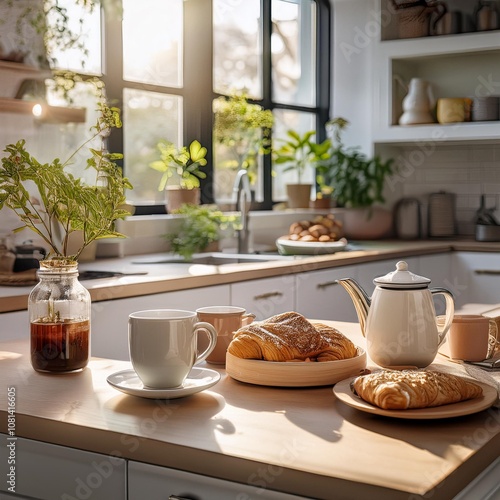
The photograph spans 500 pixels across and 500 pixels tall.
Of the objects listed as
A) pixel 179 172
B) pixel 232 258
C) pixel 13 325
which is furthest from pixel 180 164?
pixel 13 325

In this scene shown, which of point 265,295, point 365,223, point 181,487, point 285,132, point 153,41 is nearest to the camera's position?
point 181,487

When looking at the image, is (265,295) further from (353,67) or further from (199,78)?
(353,67)

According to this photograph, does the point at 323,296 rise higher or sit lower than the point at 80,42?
lower

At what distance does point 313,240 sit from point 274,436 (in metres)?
3.23

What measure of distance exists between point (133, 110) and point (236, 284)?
1.34 meters

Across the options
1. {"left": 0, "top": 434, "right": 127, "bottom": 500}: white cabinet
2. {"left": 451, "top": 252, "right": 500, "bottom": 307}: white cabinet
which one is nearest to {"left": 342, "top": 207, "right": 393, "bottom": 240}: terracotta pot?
{"left": 451, "top": 252, "right": 500, "bottom": 307}: white cabinet

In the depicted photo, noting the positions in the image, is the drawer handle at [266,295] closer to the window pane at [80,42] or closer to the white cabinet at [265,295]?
the white cabinet at [265,295]

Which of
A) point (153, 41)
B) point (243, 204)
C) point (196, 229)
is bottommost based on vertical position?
point (196, 229)

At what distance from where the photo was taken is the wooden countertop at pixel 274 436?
3.15 feet

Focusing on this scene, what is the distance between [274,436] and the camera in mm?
1097

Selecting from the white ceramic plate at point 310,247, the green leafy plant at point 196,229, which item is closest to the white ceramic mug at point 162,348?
the green leafy plant at point 196,229

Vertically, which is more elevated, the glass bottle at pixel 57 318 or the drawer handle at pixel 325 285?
the glass bottle at pixel 57 318

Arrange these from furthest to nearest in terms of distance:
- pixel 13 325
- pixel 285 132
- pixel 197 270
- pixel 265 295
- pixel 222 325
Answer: pixel 285 132 < pixel 265 295 < pixel 197 270 < pixel 13 325 < pixel 222 325

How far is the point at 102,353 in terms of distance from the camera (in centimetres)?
271
